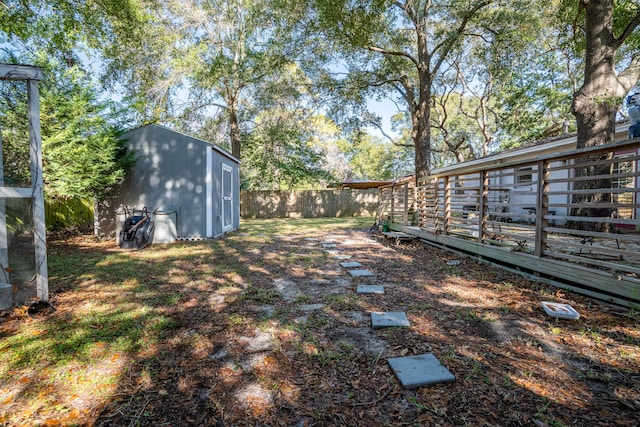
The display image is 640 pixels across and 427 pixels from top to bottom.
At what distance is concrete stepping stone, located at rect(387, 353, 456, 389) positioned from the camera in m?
1.75

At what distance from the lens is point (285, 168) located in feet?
52.7

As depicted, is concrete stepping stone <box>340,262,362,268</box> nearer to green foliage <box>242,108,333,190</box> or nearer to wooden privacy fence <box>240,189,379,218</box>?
green foliage <box>242,108,333,190</box>

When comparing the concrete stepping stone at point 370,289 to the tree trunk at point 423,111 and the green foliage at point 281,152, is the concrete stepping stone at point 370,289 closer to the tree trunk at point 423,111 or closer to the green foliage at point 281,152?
the tree trunk at point 423,111

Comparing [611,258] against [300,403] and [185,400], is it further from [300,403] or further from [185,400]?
[185,400]

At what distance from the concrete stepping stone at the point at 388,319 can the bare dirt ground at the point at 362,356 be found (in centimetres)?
6

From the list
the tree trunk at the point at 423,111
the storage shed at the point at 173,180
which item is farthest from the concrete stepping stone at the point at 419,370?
the tree trunk at the point at 423,111

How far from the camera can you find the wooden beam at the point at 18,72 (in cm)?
279

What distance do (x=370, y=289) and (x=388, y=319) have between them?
89 centimetres

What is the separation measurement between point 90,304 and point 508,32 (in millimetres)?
10266

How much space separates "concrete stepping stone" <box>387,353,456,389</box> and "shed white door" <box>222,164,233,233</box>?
24.3 ft

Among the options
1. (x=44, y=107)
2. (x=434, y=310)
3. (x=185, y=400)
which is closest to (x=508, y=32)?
(x=434, y=310)

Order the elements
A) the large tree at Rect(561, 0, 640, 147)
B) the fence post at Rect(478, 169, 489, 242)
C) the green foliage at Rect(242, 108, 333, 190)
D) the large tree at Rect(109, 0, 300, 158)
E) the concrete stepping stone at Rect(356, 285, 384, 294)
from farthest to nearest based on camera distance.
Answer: the green foliage at Rect(242, 108, 333, 190) < the large tree at Rect(109, 0, 300, 158) < the large tree at Rect(561, 0, 640, 147) < the fence post at Rect(478, 169, 489, 242) < the concrete stepping stone at Rect(356, 285, 384, 294)

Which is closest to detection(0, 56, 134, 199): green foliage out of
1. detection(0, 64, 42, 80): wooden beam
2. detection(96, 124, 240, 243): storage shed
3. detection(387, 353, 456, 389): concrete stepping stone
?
detection(96, 124, 240, 243): storage shed

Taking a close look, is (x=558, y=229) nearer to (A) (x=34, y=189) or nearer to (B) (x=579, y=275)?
(B) (x=579, y=275)
